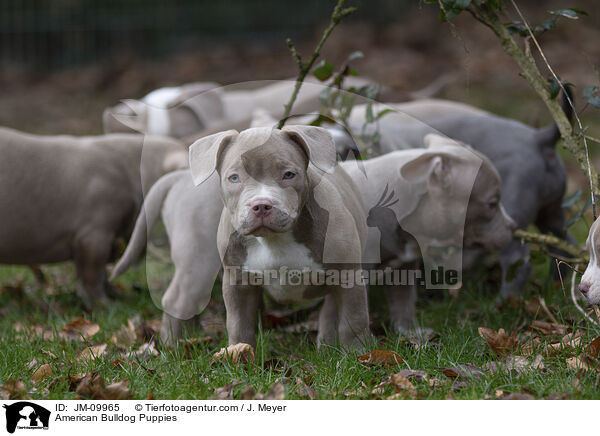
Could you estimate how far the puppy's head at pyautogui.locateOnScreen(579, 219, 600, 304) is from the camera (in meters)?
2.71

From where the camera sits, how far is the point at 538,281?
4.22m

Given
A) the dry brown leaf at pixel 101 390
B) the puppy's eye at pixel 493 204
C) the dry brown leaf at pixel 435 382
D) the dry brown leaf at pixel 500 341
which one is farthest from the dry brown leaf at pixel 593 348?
the dry brown leaf at pixel 101 390

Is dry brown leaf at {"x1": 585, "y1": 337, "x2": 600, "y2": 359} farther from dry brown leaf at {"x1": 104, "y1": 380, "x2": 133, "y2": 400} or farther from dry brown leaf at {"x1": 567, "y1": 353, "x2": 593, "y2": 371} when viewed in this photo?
dry brown leaf at {"x1": 104, "y1": 380, "x2": 133, "y2": 400}

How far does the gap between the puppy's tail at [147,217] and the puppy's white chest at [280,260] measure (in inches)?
28.8

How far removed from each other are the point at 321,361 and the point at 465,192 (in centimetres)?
108

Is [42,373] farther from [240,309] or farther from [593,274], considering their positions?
[593,274]

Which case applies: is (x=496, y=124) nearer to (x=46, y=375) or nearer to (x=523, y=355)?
(x=523, y=355)

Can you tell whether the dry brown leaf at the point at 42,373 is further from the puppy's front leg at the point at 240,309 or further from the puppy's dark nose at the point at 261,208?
the puppy's dark nose at the point at 261,208

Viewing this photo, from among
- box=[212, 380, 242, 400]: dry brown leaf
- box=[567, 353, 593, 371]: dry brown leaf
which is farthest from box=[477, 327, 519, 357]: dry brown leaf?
box=[212, 380, 242, 400]: dry brown leaf
